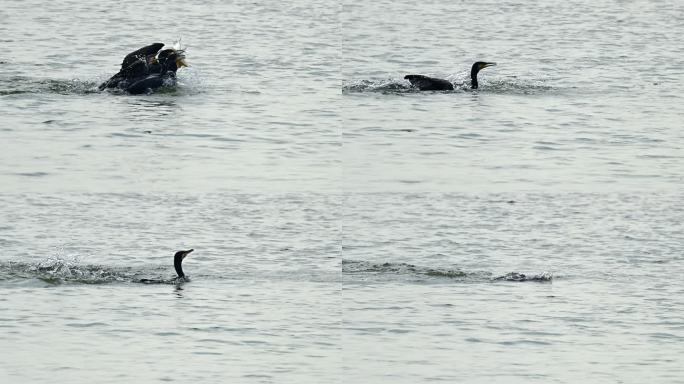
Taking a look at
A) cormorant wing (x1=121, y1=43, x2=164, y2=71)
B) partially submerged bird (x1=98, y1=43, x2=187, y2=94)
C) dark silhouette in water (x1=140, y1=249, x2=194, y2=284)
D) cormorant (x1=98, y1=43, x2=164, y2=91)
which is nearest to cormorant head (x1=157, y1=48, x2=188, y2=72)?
partially submerged bird (x1=98, y1=43, x2=187, y2=94)

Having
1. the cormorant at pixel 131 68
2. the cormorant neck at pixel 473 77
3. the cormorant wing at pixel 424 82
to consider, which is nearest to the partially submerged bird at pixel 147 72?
the cormorant at pixel 131 68

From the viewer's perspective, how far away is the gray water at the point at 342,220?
13.0 metres

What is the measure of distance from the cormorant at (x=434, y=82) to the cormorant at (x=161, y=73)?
310 centimetres

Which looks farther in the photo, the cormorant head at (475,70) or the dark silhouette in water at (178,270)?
the cormorant head at (475,70)

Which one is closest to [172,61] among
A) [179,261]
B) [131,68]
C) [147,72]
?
[147,72]

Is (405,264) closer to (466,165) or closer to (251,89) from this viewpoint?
(466,165)

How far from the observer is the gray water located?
1302 centimetres

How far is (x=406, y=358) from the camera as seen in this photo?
12836 millimetres

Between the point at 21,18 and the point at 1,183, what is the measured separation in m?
13.7

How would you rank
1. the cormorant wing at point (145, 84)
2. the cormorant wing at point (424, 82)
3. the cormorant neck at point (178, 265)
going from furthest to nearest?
1. the cormorant wing at point (424, 82)
2. the cormorant wing at point (145, 84)
3. the cormorant neck at point (178, 265)

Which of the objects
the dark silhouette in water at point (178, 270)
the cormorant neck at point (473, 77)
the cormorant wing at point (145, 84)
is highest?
the cormorant wing at point (145, 84)

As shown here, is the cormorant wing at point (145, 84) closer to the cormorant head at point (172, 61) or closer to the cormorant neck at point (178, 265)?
the cormorant head at point (172, 61)

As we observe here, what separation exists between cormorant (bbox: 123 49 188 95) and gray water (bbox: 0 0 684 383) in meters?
0.40

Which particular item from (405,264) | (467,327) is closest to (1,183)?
(405,264)
